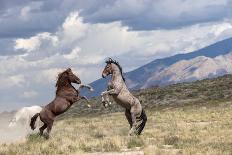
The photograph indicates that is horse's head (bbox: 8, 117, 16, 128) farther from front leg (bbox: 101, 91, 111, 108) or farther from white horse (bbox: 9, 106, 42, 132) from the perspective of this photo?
front leg (bbox: 101, 91, 111, 108)

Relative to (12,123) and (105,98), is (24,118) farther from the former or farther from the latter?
(105,98)

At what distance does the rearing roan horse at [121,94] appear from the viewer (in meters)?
20.2

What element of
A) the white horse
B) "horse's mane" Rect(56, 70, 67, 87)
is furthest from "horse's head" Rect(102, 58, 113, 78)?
the white horse

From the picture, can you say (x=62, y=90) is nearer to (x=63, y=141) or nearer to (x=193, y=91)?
(x=63, y=141)

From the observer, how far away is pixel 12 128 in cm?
2683

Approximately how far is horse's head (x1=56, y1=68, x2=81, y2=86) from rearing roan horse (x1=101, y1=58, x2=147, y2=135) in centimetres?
106

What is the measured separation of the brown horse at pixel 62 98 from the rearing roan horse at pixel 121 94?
1.08 meters

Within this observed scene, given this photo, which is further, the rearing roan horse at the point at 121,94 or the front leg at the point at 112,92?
the rearing roan horse at the point at 121,94

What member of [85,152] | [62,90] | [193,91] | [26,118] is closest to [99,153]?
[85,152]

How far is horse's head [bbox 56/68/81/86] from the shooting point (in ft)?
66.0

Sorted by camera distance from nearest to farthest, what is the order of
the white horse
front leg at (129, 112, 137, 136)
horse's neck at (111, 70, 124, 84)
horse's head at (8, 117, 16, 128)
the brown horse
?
the brown horse < horse's neck at (111, 70, 124, 84) < front leg at (129, 112, 137, 136) < the white horse < horse's head at (8, 117, 16, 128)

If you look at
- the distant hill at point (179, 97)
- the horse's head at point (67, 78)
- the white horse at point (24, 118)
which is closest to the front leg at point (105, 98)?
the horse's head at point (67, 78)

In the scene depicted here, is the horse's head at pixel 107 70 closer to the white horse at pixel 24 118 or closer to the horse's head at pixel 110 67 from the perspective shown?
the horse's head at pixel 110 67

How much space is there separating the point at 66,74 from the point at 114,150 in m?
4.65
